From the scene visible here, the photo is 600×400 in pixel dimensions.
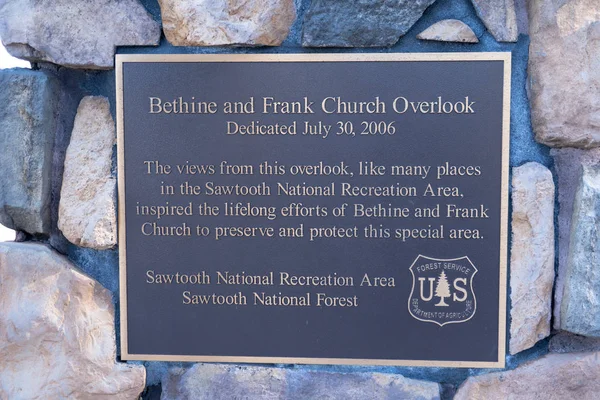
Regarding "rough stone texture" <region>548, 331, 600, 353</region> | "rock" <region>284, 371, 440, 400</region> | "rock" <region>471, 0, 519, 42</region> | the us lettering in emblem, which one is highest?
"rock" <region>471, 0, 519, 42</region>

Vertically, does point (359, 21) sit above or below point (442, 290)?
above

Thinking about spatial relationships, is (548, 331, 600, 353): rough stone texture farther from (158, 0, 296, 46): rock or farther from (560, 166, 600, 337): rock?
(158, 0, 296, 46): rock

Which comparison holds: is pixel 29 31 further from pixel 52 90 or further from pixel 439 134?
pixel 439 134

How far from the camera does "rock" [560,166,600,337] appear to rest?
188 centimetres

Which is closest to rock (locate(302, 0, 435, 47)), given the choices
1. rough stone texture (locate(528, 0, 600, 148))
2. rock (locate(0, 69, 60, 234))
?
A: rough stone texture (locate(528, 0, 600, 148))

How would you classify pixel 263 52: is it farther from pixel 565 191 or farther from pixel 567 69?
pixel 565 191

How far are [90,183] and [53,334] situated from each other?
545 millimetres

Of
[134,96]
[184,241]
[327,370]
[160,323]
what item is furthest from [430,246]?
[134,96]

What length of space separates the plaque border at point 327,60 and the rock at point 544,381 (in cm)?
6

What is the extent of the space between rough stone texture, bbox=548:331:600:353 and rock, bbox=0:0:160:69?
1794 millimetres

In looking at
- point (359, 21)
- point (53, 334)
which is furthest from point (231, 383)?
point (359, 21)

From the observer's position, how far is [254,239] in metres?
1.99

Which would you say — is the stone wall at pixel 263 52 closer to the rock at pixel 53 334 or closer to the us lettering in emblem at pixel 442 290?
the rock at pixel 53 334

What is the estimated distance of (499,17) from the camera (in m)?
1.90
